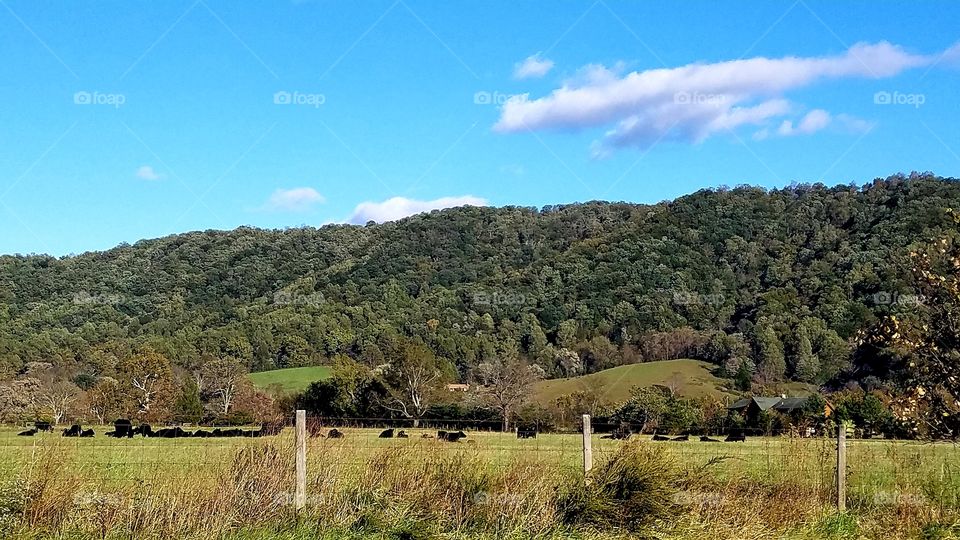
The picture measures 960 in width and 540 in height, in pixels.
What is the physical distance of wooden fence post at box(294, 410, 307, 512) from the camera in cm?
951

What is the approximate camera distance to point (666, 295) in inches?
4070

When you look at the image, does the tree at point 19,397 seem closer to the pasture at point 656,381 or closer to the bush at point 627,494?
the pasture at point 656,381

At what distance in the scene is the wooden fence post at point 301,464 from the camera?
9508 mm

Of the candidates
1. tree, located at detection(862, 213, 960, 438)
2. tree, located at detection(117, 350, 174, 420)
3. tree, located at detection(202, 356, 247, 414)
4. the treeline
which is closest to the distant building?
the treeline

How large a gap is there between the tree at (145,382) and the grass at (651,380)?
32.6m

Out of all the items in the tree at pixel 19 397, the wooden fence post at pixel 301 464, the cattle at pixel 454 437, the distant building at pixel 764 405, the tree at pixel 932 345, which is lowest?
the distant building at pixel 764 405

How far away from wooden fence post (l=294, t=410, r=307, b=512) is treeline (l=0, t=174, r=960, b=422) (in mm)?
69684

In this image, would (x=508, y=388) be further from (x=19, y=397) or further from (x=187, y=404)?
(x=19, y=397)

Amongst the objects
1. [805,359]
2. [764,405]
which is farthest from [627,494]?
[805,359]

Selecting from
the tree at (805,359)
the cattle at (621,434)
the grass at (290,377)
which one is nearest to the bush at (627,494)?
the cattle at (621,434)

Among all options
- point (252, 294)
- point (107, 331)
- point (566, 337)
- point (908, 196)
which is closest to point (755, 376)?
point (566, 337)

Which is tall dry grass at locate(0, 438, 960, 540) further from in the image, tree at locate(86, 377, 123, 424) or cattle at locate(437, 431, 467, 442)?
tree at locate(86, 377, 123, 424)

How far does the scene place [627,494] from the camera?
32.1ft

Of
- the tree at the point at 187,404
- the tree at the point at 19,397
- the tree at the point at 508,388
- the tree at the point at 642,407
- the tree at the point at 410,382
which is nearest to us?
the tree at the point at 19,397
